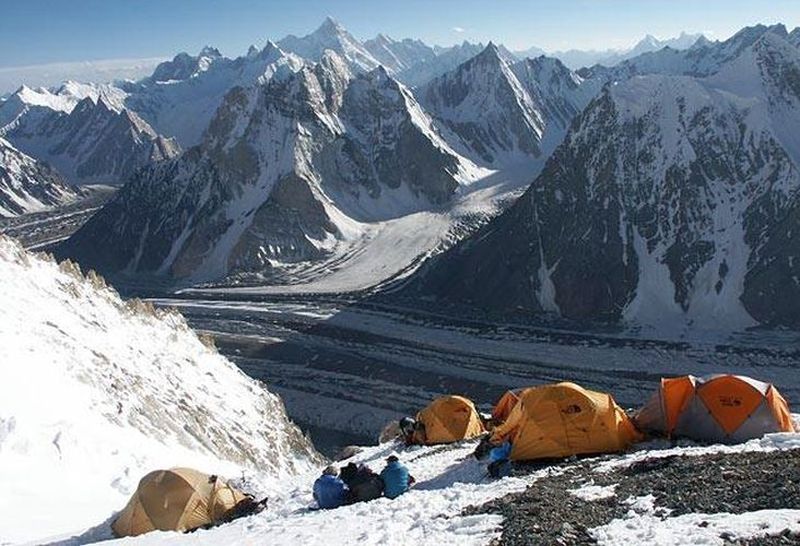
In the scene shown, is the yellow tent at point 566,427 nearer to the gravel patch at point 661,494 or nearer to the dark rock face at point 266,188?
the gravel patch at point 661,494

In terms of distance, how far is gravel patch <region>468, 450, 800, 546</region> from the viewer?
1520cm

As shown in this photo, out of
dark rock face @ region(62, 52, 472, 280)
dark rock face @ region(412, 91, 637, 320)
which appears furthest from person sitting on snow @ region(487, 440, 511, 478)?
dark rock face @ region(62, 52, 472, 280)

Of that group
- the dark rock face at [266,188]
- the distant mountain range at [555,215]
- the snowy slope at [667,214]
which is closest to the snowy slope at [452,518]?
the snowy slope at [667,214]

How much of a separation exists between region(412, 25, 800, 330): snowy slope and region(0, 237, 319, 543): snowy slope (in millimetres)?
66857

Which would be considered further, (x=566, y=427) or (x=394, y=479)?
(x=566, y=427)

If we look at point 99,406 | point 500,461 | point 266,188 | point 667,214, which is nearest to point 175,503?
point 500,461

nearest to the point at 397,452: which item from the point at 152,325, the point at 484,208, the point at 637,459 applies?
the point at 637,459

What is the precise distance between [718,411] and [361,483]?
12747 millimetres

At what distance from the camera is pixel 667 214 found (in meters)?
106

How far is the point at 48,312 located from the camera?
36.9m

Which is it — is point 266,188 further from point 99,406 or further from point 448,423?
point 448,423

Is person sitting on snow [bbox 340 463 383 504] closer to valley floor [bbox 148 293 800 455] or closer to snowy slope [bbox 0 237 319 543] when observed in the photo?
snowy slope [bbox 0 237 319 543]

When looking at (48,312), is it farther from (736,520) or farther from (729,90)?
(729,90)

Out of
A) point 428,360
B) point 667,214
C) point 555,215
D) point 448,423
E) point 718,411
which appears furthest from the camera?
point 555,215
